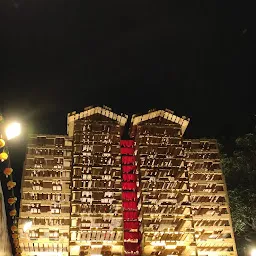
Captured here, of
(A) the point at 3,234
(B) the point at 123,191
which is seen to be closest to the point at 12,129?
(A) the point at 3,234

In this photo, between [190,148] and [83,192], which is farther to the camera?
[190,148]

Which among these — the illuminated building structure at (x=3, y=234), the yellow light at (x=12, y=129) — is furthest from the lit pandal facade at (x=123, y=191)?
the yellow light at (x=12, y=129)

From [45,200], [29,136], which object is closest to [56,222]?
[45,200]

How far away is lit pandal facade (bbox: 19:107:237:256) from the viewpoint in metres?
10.9

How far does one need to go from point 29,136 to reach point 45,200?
220cm

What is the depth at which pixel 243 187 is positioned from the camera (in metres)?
→ 12.6

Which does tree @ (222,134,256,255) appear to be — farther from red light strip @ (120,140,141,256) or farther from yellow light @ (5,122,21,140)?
yellow light @ (5,122,21,140)

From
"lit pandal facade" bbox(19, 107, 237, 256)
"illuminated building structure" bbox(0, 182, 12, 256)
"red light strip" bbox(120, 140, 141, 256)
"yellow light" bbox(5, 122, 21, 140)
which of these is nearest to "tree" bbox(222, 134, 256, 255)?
"lit pandal facade" bbox(19, 107, 237, 256)

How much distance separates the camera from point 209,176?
41.4 feet

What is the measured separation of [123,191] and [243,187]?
12.7 feet

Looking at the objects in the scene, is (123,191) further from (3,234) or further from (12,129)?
(12,129)

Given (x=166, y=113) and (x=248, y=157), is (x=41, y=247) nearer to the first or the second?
(x=166, y=113)

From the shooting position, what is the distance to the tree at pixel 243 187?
12164mm

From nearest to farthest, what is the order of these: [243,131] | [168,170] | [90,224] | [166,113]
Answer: [90,224] < [168,170] < [166,113] < [243,131]
